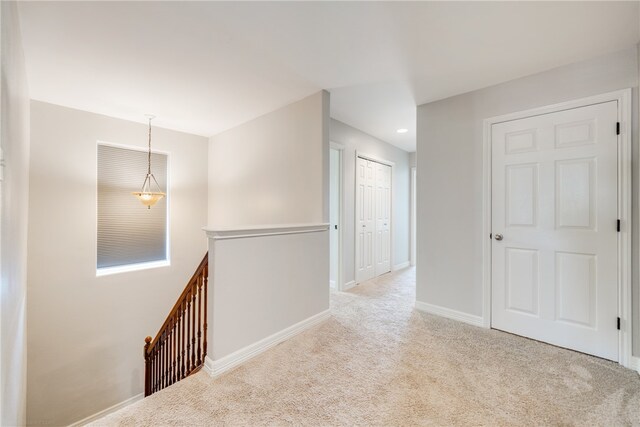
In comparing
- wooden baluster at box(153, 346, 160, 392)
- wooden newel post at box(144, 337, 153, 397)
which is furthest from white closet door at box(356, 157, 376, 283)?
wooden newel post at box(144, 337, 153, 397)

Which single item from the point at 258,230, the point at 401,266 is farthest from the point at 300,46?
the point at 401,266

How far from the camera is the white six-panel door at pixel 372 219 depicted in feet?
13.5

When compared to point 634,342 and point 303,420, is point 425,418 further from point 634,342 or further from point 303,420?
point 634,342

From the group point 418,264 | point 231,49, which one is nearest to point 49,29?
point 231,49

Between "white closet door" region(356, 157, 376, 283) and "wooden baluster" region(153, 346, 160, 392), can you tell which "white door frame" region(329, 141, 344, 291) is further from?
"wooden baluster" region(153, 346, 160, 392)

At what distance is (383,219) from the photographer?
184 inches

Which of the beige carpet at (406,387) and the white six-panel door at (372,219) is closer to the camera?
the beige carpet at (406,387)

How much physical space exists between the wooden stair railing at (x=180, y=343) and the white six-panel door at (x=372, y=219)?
7.93 ft

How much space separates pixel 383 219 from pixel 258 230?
9.93 ft

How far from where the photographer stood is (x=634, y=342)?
1865 mm

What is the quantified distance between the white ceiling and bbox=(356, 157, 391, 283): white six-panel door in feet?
4.88

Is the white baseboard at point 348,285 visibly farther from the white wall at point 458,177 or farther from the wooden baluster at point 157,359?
the wooden baluster at point 157,359

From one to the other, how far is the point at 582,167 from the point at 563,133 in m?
0.31

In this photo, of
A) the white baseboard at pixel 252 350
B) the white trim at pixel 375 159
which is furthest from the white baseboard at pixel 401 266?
the white baseboard at pixel 252 350
